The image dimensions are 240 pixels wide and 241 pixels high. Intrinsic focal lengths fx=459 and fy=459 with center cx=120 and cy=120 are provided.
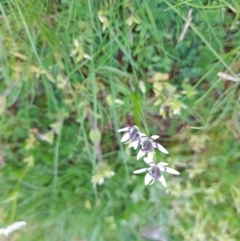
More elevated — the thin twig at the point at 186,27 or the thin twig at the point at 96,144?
the thin twig at the point at 186,27

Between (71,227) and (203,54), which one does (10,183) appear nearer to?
(71,227)

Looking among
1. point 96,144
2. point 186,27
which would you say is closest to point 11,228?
point 96,144

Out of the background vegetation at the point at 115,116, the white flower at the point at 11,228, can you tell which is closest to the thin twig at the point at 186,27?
the background vegetation at the point at 115,116

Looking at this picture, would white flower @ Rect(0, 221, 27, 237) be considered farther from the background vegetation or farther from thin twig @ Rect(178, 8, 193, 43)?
thin twig @ Rect(178, 8, 193, 43)

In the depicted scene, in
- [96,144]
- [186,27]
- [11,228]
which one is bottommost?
[11,228]

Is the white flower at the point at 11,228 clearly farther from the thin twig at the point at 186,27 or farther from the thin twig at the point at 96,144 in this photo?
the thin twig at the point at 186,27

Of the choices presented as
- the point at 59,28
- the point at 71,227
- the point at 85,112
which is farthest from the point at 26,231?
the point at 59,28

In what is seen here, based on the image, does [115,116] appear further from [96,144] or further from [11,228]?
[11,228]

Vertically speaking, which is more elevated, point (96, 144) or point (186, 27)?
point (186, 27)
